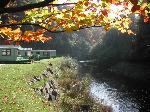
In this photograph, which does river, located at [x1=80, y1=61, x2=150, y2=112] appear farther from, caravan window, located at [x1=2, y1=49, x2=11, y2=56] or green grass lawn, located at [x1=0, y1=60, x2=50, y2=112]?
caravan window, located at [x1=2, y1=49, x2=11, y2=56]

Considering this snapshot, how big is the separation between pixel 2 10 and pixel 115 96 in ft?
117

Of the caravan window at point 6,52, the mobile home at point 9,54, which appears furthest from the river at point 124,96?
the caravan window at point 6,52

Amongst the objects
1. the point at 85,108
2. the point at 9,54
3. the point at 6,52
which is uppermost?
the point at 6,52

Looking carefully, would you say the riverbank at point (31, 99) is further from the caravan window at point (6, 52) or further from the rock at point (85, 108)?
the caravan window at point (6, 52)

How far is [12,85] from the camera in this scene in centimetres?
2375

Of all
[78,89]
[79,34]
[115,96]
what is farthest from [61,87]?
[79,34]

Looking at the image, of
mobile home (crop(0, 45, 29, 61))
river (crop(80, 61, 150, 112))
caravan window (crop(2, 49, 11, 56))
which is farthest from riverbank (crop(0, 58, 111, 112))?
caravan window (crop(2, 49, 11, 56))

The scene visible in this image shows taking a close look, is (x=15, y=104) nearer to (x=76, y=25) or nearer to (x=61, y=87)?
(x=76, y=25)

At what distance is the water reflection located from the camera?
3303 centimetres

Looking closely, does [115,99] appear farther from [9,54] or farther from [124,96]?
[9,54]

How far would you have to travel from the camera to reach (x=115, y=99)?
37844 millimetres

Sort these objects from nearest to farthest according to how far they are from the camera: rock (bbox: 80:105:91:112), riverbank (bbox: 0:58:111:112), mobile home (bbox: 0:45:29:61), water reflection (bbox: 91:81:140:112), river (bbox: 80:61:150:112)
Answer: riverbank (bbox: 0:58:111:112)
rock (bbox: 80:105:91:112)
water reflection (bbox: 91:81:140:112)
river (bbox: 80:61:150:112)
mobile home (bbox: 0:45:29:61)

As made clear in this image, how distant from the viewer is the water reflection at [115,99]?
33031 mm

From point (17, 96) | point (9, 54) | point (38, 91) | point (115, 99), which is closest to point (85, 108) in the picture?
point (38, 91)
